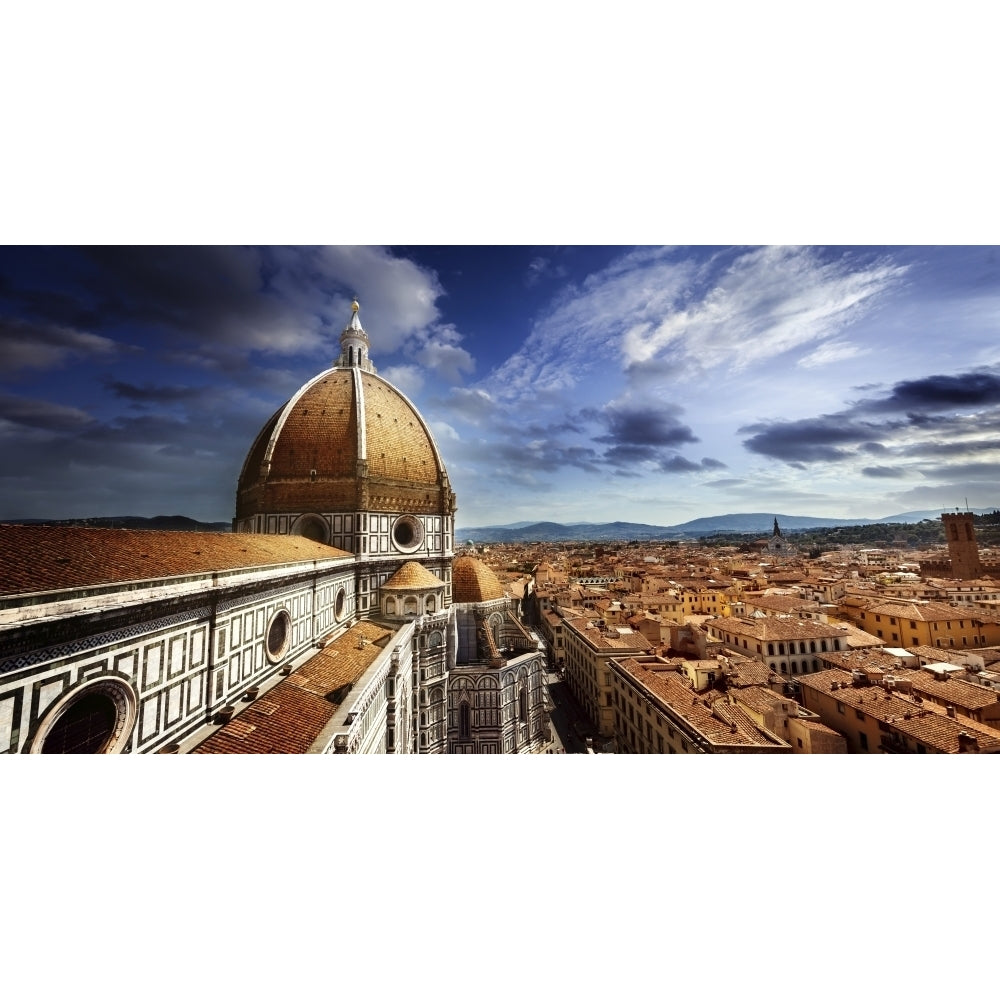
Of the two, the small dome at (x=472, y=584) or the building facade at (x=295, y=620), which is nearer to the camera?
the building facade at (x=295, y=620)

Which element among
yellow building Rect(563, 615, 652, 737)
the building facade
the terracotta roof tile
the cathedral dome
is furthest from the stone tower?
the cathedral dome

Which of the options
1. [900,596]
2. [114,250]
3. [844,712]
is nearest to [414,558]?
[114,250]

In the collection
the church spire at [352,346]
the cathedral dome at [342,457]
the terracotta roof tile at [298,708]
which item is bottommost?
the terracotta roof tile at [298,708]

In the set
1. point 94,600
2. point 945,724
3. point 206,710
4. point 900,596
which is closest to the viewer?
point 94,600

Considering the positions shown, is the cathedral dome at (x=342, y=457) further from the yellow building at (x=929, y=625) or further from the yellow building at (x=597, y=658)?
the yellow building at (x=929, y=625)

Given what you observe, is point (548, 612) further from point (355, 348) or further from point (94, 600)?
point (94, 600)

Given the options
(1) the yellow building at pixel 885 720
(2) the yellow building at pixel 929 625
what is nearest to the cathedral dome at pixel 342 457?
(1) the yellow building at pixel 885 720
